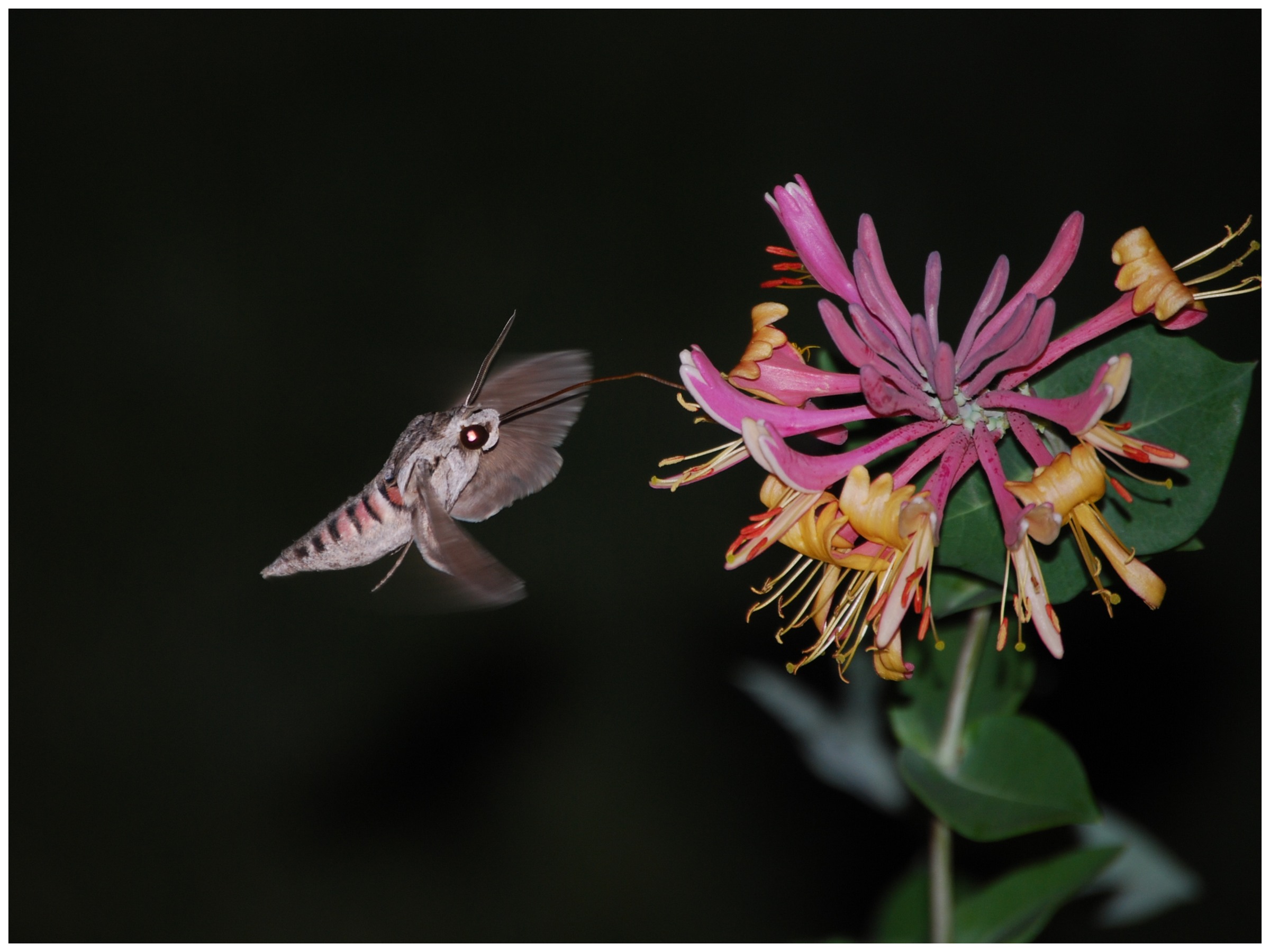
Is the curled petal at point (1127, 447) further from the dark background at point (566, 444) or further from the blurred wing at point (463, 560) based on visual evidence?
the dark background at point (566, 444)

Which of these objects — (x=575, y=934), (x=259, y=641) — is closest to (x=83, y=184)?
(x=259, y=641)

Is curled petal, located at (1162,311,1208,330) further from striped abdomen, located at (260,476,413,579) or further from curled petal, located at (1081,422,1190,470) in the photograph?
striped abdomen, located at (260,476,413,579)

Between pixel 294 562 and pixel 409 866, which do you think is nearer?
pixel 294 562

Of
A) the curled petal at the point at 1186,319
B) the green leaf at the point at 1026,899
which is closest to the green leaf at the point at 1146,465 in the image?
the curled petal at the point at 1186,319

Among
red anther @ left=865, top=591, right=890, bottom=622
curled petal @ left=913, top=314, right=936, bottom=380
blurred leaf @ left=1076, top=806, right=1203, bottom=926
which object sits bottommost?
blurred leaf @ left=1076, top=806, right=1203, bottom=926

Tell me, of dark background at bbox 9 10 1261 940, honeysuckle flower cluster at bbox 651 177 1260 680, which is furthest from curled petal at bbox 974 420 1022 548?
dark background at bbox 9 10 1261 940

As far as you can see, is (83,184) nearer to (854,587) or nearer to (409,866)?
(409,866)
